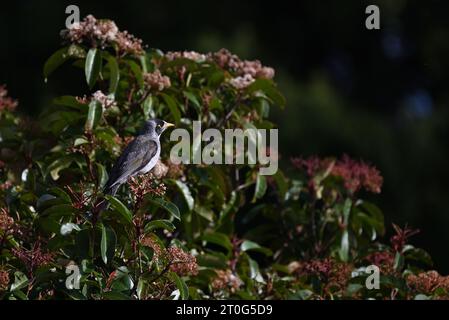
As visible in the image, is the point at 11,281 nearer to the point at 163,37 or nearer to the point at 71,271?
the point at 71,271

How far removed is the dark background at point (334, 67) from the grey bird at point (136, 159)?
587cm

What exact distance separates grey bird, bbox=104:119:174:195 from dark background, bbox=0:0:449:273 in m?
5.87

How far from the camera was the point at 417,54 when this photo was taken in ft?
62.7

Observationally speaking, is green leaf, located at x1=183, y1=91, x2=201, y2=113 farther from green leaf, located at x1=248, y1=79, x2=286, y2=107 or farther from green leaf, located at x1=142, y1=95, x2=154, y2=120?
green leaf, located at x1=248, y1=79, x2=286, y2=107

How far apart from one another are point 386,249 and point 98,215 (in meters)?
1.92

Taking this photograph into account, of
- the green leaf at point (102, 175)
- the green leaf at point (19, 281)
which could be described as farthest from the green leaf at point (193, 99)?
the green leaf at point (19, 281)

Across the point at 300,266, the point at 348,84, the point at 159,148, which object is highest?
the point at 348,84

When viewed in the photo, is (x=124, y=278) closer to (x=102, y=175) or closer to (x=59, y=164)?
(x=102, y=175)

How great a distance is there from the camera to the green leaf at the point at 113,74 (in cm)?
609

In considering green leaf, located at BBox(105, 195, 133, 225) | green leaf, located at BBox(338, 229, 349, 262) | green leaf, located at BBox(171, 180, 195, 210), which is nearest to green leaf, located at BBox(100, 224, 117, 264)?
green leaf, located at BBox(105, 195, 133, 225)

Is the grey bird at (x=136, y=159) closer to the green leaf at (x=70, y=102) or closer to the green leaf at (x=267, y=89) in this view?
→ the green leaf at (x=70, y=102)

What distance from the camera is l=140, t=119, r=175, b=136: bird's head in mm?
6113

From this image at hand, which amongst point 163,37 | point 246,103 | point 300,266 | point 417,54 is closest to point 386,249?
point 300,266

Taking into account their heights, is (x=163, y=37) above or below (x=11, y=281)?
above
